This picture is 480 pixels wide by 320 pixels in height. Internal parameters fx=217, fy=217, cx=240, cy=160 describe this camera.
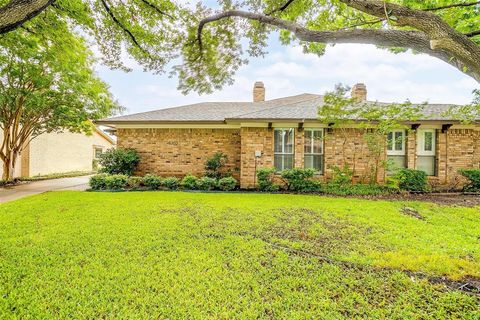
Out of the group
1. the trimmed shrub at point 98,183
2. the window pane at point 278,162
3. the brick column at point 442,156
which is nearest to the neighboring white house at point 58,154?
the trimmed shrub at point 98,183

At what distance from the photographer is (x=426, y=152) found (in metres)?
10.1

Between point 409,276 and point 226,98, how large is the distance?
16.3 m

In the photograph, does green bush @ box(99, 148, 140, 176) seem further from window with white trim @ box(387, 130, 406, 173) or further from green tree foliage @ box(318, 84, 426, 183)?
window with white trim @ box(387, 130, 406, 173)

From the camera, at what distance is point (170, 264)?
3.15m

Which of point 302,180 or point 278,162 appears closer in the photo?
point 302,180

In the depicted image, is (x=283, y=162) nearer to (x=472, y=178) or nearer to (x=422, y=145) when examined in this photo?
(x=422, y=145)

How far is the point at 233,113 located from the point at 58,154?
1541 cm

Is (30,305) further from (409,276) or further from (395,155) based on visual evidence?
(395,155)

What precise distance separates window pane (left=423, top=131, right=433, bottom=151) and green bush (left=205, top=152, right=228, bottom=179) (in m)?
9.35

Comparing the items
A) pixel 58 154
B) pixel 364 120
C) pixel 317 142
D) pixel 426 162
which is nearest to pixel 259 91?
pixel 317 142

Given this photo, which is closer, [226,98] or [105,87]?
[105,87]

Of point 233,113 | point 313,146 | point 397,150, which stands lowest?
point 397,150

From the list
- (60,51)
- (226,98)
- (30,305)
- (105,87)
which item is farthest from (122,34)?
(226,98)

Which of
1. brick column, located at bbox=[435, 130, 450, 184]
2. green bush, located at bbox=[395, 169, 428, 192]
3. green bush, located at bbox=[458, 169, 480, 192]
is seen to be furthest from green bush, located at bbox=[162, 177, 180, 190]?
green bush, located at bbox=[458, 169, 480, 192]
